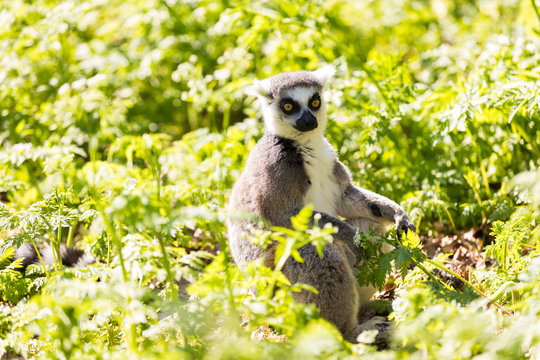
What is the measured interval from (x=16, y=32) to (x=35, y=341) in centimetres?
373

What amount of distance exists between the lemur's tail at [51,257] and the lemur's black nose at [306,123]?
1.81m

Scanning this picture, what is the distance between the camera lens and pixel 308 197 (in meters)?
3.73

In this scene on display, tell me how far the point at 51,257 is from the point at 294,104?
213 cm

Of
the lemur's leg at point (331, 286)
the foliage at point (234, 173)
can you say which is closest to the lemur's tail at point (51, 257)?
the foliage at point (234, 173)

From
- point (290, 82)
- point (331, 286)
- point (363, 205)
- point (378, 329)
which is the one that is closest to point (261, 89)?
point (290, 82)

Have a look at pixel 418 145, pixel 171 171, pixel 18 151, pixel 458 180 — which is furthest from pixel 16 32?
pixel 458 180

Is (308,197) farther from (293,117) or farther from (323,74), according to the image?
(323,74)

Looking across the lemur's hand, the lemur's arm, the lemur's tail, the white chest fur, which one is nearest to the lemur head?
the white chest fur

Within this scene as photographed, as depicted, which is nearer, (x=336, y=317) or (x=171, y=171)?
(x=336, y=317)

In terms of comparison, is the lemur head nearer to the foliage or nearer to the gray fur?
the gray fur

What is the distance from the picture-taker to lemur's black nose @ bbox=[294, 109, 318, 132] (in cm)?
381

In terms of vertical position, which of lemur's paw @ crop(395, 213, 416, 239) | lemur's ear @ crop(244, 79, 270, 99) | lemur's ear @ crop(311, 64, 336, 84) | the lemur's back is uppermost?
lemur's ear @ crop(311, 64, 336, 84)

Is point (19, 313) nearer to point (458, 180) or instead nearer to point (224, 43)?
point (458, 180)

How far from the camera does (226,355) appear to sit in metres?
1.98
